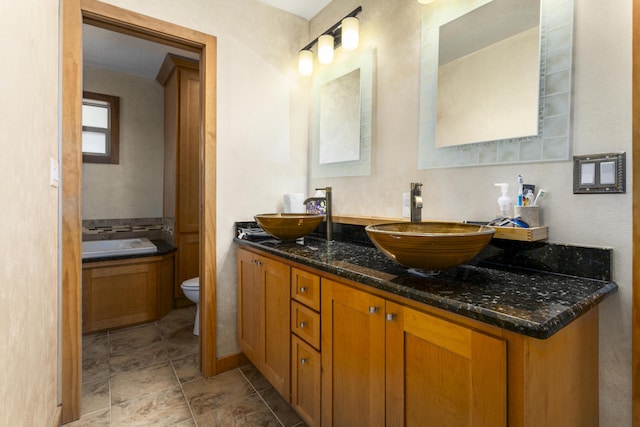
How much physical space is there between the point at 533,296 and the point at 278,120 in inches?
77.3

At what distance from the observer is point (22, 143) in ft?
3.23

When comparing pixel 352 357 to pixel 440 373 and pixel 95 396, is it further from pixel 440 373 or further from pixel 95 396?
pixel 95 396

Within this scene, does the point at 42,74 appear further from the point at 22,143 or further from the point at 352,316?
the point at 352,316

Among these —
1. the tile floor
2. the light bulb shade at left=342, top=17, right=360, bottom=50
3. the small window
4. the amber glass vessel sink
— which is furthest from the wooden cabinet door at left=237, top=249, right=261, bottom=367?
the small window

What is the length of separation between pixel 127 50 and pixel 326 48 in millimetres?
2247

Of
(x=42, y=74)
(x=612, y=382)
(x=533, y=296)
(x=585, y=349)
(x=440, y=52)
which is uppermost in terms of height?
(x=440, y=52)

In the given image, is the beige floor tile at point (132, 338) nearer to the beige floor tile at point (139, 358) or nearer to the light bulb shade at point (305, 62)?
the beige floor tile at point (139, 358)

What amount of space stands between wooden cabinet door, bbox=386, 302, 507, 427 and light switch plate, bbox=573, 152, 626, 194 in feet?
2.30

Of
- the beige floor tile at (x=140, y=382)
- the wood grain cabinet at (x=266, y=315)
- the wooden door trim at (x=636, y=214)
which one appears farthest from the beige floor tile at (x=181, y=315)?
the wooden door trim at (x=636, y=214)

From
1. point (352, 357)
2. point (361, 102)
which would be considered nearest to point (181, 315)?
point (352, 357)

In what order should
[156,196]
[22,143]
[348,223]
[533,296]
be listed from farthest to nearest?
[156,196] < [348,223] < [22,143] < [533,296]

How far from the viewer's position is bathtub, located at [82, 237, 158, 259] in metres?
2.91

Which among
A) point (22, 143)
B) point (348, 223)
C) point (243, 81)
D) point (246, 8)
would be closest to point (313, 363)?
point (348, 223)

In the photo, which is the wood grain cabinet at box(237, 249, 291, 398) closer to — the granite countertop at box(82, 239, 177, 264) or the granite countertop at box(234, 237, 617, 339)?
the granite countertop at box(234, 237, 617, 339)
